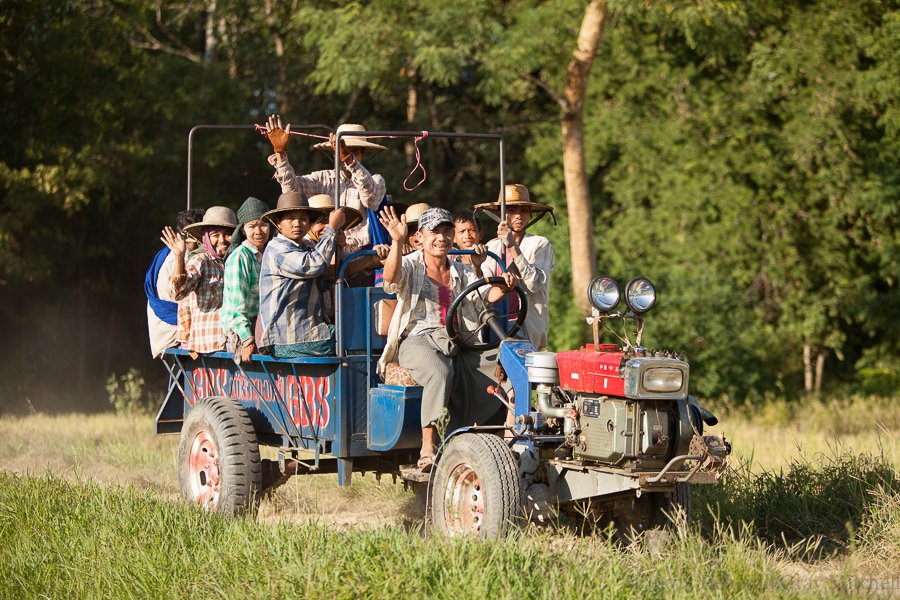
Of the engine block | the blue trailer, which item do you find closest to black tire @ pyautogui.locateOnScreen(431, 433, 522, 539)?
the blue trailer

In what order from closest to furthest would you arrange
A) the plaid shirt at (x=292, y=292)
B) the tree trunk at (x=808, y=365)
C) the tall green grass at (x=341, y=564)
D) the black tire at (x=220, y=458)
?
the tall green grass at (x=341, y=564) < the plaid shirt at (x=292, y=292) < the black tire at (x=220, y=458) < the tree trunk at (x=808, y=365)

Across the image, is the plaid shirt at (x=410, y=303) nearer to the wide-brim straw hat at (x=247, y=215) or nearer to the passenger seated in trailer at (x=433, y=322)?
the passenger seated in trailer at (x=433, y=322)

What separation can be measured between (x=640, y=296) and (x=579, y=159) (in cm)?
772

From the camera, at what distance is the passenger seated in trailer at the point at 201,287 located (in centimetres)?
641

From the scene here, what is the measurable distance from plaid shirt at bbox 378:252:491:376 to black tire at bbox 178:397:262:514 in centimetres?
103

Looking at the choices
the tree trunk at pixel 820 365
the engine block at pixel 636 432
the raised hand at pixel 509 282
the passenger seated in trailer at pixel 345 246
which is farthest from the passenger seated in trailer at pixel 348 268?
the tree trunk at pixel 820 365

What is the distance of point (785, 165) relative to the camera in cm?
1412

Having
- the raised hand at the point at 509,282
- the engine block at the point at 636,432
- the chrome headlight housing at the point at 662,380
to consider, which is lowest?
the engine block at the point at 636,432

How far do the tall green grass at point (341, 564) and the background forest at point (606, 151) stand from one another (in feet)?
24.6

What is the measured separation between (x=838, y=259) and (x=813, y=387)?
3.13 metres

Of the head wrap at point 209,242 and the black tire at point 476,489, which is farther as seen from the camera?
the head wrap at point 209,242

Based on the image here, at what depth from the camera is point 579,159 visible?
482 inches

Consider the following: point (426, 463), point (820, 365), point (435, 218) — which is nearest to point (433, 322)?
point (435, 218)

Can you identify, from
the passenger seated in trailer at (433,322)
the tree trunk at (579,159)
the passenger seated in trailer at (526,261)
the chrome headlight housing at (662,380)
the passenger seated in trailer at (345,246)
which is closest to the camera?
the chrome headlight housing at (662,380)
